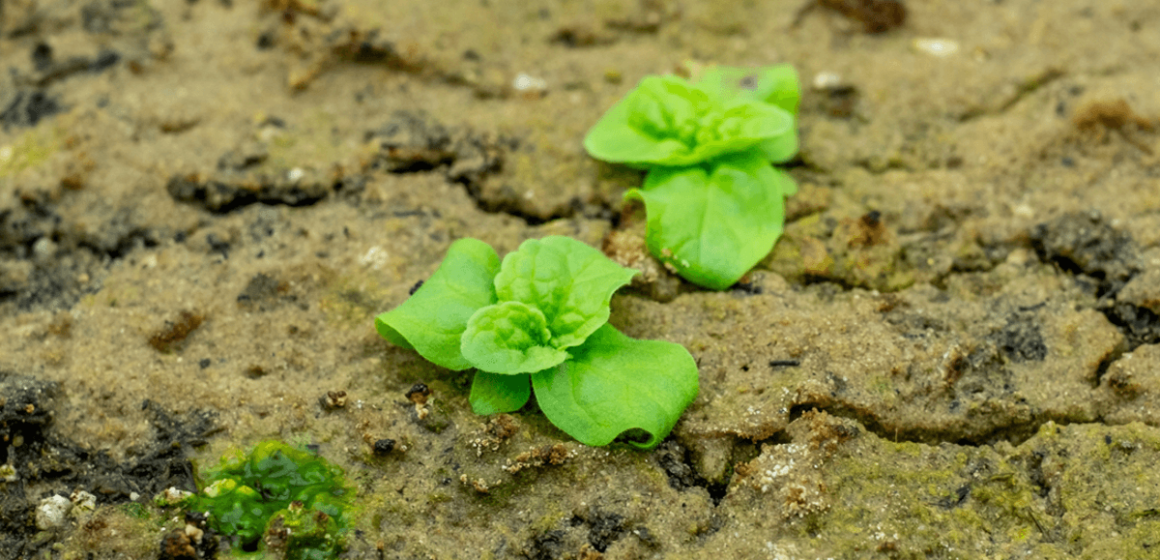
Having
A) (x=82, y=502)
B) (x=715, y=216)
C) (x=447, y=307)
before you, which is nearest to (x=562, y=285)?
(x=447, y=307)

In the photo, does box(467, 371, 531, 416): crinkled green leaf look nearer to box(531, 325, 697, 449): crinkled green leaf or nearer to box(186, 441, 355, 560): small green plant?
box(531, 325, 697, 449): crinkled green leaf

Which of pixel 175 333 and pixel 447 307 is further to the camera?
pixel 175 333

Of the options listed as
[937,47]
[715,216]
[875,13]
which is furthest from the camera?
[875,13]

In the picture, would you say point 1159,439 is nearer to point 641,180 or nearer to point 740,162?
point 740,162

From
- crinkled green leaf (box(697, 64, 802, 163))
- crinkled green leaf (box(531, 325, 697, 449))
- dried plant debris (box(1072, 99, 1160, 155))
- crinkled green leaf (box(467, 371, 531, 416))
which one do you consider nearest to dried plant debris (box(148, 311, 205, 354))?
crinkled green leaf (box(467, 371, 531, 416))

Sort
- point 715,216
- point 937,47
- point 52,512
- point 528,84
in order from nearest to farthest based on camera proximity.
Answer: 1. point 52,512
2. point 715,216
3. point 528,84
4. point 937,47

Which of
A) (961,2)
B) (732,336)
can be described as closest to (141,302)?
(732,336)

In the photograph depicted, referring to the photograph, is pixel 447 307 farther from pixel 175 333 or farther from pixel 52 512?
pixel 52 512

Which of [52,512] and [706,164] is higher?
[706,164]
